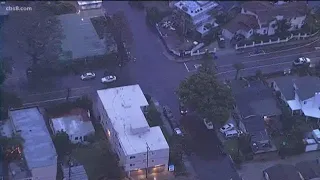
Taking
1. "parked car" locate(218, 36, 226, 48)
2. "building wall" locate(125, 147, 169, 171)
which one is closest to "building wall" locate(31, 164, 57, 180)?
"building wall" locate(125, 147, 169, 171)

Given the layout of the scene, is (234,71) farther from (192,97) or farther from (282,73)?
(192,97)

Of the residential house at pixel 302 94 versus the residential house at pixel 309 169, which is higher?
the residential house at pixel 302 94

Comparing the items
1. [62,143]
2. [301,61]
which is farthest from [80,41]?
[301,61]

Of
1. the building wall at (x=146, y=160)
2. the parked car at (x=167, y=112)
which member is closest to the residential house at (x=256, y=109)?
the parked car at (x=167, y=112)

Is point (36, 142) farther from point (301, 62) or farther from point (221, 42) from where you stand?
point (301, 62)

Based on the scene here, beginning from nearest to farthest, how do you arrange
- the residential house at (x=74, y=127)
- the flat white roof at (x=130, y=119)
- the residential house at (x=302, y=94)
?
1. the flat white roof at (x=130, y=119)
2. the residential house at (x=74, y=127)
3. the residential house at (x=302, y=94)

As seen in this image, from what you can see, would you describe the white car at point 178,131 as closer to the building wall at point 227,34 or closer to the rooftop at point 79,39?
the rooftop at point 79,39
